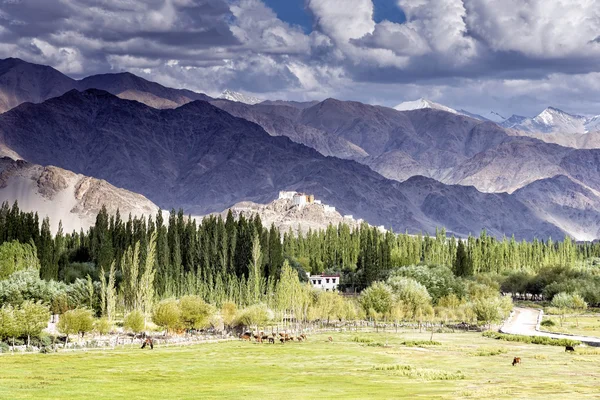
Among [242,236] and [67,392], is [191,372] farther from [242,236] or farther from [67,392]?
[242,236]

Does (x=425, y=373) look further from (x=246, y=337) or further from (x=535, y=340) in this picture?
(x=246, y=337)

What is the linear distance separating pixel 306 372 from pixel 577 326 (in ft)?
245

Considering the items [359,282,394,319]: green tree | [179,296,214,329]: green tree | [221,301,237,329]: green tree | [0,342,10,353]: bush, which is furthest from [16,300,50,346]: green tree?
[359,282,394,319]: green tree

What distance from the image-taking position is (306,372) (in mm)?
78000

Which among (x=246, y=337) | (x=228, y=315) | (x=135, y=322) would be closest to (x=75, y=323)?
(x=135, y=322)

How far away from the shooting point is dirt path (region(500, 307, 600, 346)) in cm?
11592

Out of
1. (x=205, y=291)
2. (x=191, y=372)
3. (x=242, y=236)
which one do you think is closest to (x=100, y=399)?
(x=191, y=372)

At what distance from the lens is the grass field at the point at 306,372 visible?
206 feet

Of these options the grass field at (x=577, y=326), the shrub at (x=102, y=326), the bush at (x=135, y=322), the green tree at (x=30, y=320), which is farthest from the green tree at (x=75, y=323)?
the grass field at (x=577, y=326)

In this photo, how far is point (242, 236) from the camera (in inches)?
7598

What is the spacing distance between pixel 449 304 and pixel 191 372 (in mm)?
92946

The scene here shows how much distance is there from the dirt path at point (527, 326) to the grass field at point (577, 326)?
3.19 meters

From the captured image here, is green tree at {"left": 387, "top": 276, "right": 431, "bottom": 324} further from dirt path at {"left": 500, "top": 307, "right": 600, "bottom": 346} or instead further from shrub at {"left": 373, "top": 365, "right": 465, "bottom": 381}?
shrub at {"left": 373, "top": 365, "right": 465, "bottom": 381}

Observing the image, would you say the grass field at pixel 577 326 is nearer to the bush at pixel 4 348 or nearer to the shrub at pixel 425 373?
the shrub at pixel 425 373
